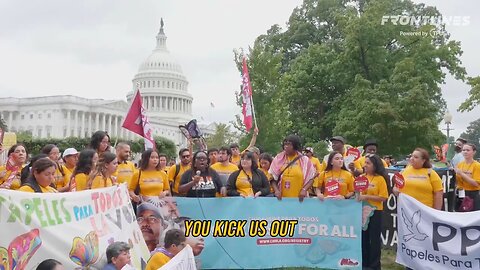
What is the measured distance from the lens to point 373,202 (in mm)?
7438

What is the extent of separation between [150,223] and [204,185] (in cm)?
100

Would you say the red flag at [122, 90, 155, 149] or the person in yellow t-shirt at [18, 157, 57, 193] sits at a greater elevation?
the red flag at [122, 90, 155, 149]

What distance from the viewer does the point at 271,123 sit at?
28312 mm

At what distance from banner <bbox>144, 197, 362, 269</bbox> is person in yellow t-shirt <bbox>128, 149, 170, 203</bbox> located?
31 cm

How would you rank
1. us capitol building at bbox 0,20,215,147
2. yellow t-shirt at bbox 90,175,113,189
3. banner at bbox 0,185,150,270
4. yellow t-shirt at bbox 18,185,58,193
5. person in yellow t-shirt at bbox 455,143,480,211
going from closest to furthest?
banner at bbox 0,185,150,270 → yellow t-shirt at bbox 18,185,58,193 → yellow t-shirt at bbox 90,175,113,189 → person in yellow t-shirt at bbox 455,143,480,211 → us capitol building at bbox 0,20,215,147

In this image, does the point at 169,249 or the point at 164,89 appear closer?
the point at 169,249

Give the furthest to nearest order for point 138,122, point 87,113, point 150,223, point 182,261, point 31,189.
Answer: point 87,113, point 138,122, point 150,223, point 31,189, point 182,261

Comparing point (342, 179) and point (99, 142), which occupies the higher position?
point (99, 142)

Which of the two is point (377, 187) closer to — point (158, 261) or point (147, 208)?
point (147, 208)

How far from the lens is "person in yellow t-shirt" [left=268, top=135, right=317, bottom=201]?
768 centimetres

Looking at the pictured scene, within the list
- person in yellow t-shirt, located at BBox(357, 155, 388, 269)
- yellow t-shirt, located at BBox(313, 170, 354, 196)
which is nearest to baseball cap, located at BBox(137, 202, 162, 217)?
yellow t-shirt, located at BBox(313, 170, 354, 196)

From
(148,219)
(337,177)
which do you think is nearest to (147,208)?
(148,219)

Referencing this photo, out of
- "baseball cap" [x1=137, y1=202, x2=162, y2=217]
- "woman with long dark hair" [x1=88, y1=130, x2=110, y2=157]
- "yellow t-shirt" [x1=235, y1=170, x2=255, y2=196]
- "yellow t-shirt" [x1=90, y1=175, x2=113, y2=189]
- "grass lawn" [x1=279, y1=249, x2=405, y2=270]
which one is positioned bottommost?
"grass lawn" [x1=279, y1=249, x2=405, y2=270]

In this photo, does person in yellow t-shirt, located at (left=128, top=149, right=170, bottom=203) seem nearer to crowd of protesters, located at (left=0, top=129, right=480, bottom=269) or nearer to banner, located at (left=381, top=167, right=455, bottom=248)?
crowd of protesters, located at (left=0, top=129, right=480, bottom=269)
